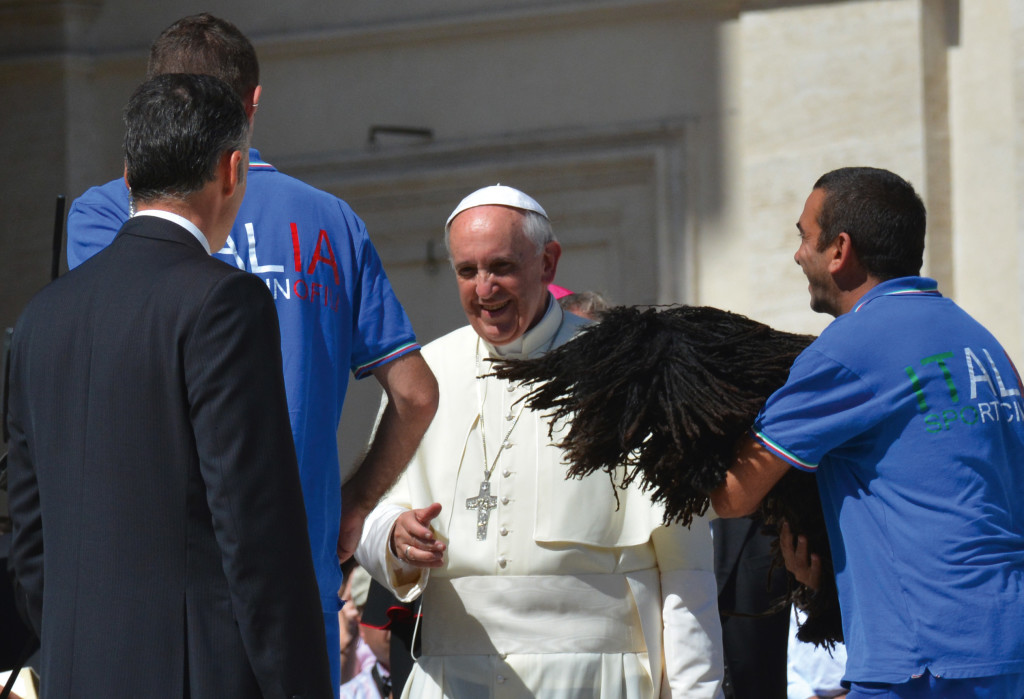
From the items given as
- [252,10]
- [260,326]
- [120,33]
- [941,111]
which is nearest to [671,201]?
[941,111]

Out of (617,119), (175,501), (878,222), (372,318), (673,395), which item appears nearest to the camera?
(175,501)

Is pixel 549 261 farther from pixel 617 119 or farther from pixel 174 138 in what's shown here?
pixel 617 119

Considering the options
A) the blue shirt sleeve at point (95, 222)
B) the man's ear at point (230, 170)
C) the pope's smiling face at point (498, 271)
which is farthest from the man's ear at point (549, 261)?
the man's ear at point (230, 170)

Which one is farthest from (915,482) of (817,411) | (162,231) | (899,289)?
(162,231)

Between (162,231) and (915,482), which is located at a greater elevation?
(162,231)

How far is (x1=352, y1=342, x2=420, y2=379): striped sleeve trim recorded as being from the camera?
331 centimetres

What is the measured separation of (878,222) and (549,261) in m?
1.12

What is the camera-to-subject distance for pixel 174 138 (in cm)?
256

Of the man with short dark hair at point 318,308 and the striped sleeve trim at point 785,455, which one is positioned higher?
the man with short dark hair at point 318,308

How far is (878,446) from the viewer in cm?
300

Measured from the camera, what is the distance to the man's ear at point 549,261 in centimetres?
406

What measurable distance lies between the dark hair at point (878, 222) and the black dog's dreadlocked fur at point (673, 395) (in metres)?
0.23

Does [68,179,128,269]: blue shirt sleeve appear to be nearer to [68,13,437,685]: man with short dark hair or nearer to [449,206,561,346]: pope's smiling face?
[68,13,437,685]: man with short dark hair

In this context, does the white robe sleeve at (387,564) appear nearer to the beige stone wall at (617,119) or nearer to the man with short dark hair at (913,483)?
the man with short dark hair at (913,483)
